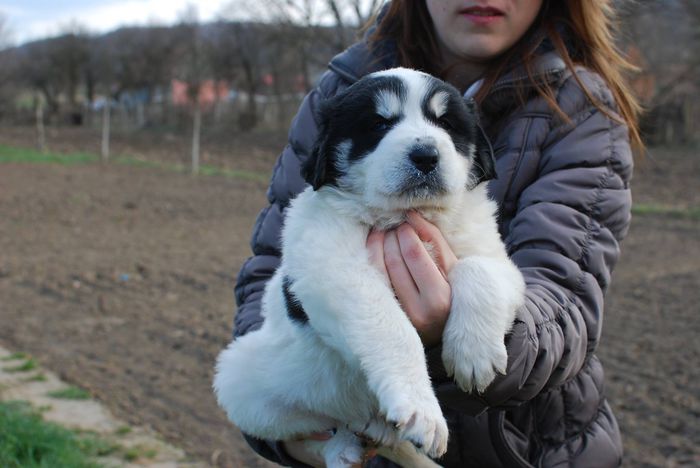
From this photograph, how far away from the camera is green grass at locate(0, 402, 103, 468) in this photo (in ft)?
14.6

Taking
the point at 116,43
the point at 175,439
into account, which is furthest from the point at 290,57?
the point at 175,439

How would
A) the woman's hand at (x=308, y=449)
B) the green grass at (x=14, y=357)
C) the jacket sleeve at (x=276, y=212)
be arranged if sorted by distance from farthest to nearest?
the green grass at (x=14, y=357), the jacket sleeve at (x=276, y=212), the woman's hand at (x=308, y=449)

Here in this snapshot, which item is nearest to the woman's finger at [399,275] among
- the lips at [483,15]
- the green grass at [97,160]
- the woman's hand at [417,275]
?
the woman's hand at [417,275]

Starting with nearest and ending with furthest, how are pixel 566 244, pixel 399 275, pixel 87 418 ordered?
pixel 399 275
pixel 566 244
pixel 87 418

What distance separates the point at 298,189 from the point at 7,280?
296 inches

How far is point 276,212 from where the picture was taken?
2854 mm

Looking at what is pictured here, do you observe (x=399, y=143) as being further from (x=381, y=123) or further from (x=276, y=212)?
(x=276, y=212)

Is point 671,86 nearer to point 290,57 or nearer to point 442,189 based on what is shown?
point 290,57

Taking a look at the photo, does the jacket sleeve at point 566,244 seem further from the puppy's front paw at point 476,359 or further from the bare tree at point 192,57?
the bare tree at point 192,57

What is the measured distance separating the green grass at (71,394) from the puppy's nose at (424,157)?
455cm

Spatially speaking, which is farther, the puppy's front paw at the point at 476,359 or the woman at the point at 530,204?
the woman at the point at 530,204

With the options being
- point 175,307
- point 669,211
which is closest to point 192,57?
point 669,211

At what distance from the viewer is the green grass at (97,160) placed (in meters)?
21.6

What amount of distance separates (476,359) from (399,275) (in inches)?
10.9
